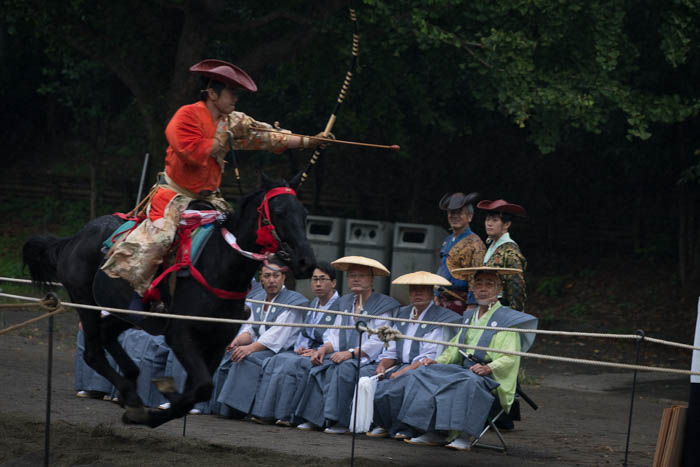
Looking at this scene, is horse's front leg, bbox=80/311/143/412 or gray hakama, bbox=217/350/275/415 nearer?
horse's front leg, bbox=80/311/143/412

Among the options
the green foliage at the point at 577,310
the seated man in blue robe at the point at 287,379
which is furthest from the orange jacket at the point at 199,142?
the green foliage at the point at 577,310

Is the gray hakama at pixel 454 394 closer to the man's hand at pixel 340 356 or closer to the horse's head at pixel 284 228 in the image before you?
the man's hand at pixel 340 356

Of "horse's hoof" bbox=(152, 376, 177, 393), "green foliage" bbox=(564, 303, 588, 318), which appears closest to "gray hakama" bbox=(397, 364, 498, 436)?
"horse's hoof" bbox=(152, 376, 177, 393)

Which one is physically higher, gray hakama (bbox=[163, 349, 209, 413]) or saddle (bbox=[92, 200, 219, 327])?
saddle (bbox=[92, 200, 219, 327])

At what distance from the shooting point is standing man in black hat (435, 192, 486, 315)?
26.5ft

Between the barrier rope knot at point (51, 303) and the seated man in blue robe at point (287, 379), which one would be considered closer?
the barrier rope knot at point (51, 303)

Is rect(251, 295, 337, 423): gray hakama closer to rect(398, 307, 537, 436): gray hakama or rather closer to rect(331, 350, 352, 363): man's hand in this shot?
rect(331, 350, 352, 363): man's hand

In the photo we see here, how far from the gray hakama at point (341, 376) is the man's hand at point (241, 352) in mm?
679

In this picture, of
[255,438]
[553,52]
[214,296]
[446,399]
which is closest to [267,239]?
[214,296]

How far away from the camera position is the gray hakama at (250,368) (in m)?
7.95

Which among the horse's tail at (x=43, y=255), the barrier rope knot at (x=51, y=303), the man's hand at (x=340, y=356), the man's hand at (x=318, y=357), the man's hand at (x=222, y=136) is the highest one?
the man's hand at (x=222, y=136)

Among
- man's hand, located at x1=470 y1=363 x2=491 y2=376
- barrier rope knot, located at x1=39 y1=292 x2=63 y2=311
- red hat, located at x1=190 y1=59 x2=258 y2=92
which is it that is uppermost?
red hat, located at x1=190 y1=59 x2=258 y2=92

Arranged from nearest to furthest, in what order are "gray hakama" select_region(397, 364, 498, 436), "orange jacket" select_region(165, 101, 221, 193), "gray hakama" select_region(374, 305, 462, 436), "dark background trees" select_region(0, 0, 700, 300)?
"orange jacket" select_region(165, 101, 221, 193) → "gray hakama" select_region(397, 364, 498, 436) → "gray hakama" select_region(374, 305, 462, 436) → "dark background trees" select_region(0, 0, 700, 300)

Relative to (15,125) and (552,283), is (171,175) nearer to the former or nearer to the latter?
(552,283)
